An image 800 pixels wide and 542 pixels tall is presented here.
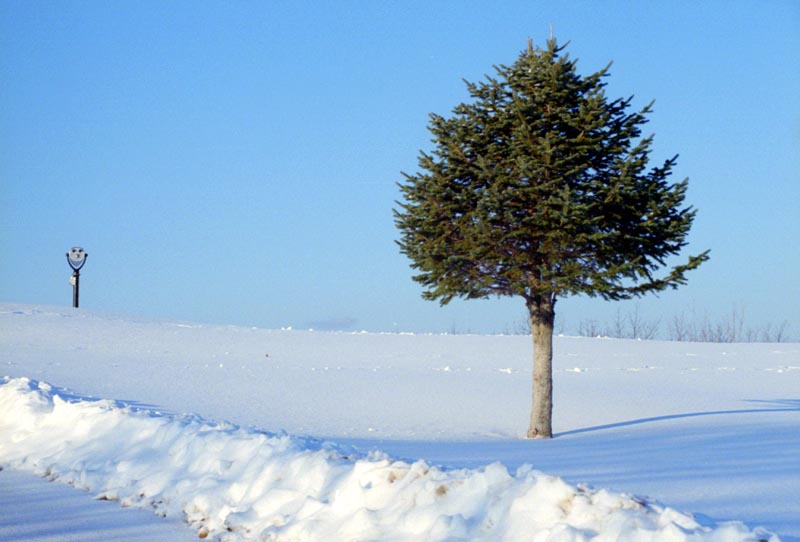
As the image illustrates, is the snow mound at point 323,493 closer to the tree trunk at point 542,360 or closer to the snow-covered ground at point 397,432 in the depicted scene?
the snow-covered ground at point 397,432

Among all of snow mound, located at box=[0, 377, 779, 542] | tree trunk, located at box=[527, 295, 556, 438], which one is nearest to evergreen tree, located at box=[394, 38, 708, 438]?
tree trunk, located at box=[527, 295, 556, 438]

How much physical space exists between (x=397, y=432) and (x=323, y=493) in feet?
34.2

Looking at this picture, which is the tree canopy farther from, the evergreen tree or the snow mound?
the snow mound

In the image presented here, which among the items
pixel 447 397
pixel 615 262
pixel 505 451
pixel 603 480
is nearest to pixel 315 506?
pixel 603 480

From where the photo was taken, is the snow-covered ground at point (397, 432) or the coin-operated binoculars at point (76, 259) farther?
the coin-operated binoculars at point (76, 259)

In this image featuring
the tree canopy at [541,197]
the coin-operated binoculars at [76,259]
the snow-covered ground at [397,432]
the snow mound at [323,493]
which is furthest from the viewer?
the coin-operated binoculars at [76,259]

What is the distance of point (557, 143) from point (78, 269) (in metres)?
30.2

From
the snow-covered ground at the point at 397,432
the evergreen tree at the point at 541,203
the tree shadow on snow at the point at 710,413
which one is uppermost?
the evergreen tree at the point at 541,203

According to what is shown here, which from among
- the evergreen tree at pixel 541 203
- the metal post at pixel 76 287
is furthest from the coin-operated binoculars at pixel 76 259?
the evergreen tree at pixel 541 203

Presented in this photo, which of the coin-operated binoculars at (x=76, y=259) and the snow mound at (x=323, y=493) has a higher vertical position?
the coin-operated binoculars at (x=76, y=259)

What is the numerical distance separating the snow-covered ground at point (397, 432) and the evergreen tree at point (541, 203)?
10.1 feet

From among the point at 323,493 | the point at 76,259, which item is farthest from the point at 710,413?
the point at 76,259

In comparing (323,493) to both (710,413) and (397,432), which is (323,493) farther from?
(710,413)

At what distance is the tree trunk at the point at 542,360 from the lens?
16.5 meters
